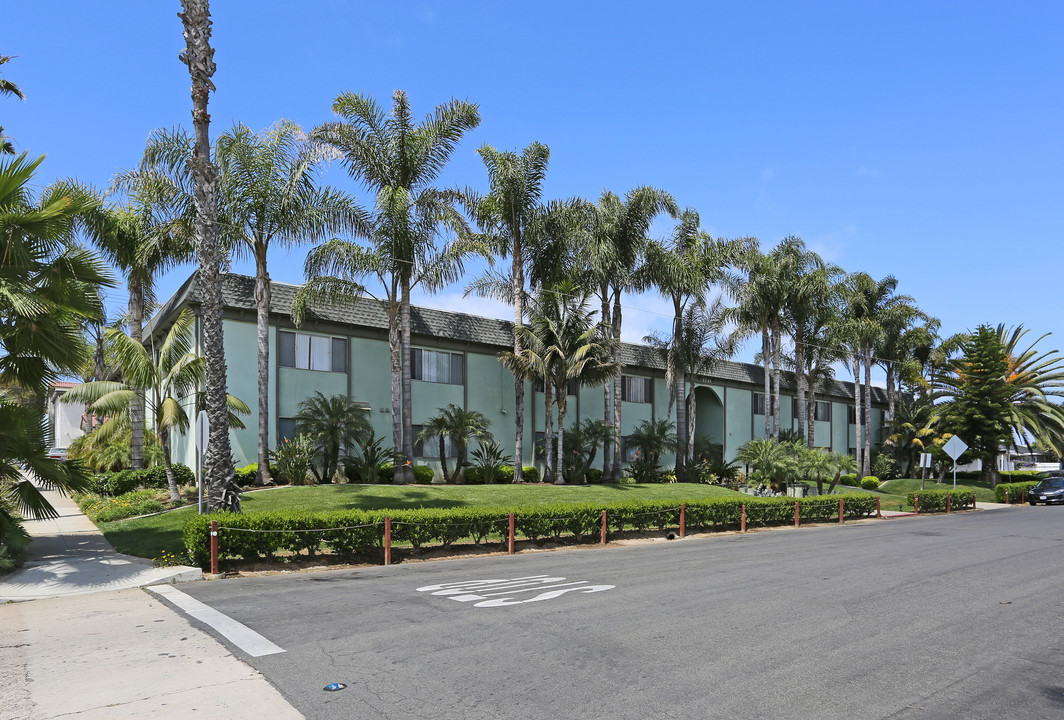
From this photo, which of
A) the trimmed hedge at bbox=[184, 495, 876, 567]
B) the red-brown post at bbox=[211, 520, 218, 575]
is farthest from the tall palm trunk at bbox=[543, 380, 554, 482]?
the red-brown post at bbox=[211, 520, 218, 575]

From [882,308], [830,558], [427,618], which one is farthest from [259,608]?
[882,308]

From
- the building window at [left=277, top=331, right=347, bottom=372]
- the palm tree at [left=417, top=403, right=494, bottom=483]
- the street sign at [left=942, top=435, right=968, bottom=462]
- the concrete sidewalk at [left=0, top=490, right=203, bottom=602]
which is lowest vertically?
the concrete sidewalk at [left=0, top=490, right=203, bottom=602]

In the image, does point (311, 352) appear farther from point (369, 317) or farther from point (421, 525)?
point (421, 525)

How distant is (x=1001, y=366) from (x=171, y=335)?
1833 inches

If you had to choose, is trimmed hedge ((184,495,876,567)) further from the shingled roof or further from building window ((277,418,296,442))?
building window ((277,418,296,442))

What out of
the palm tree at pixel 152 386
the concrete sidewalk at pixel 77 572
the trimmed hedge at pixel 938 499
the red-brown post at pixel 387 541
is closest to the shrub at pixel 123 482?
the palm tree at pixel 152 386

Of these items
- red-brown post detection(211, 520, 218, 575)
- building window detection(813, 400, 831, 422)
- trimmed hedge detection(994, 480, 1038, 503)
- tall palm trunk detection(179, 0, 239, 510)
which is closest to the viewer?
red-brown post detection(211, 520, 218, 575)

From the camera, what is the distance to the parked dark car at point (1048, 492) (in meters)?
38.9

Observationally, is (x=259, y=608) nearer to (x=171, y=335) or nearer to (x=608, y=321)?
(x=171, y=335)

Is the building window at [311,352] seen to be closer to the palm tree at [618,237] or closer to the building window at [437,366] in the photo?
the building window at [437,366]

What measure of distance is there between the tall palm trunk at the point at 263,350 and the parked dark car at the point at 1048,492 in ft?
129

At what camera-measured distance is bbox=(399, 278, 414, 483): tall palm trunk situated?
26.6 m

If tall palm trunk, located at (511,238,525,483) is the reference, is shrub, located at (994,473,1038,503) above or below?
below

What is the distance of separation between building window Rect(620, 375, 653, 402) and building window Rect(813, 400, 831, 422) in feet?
62.7
